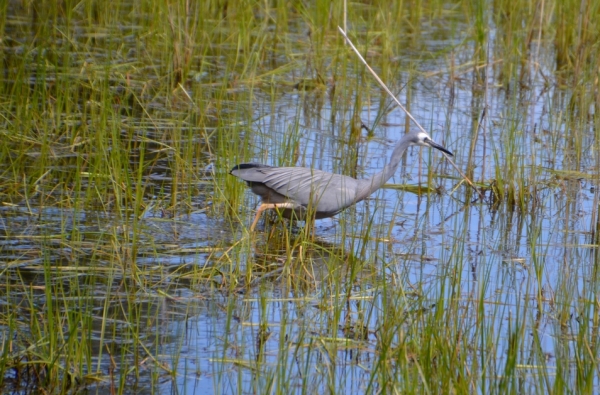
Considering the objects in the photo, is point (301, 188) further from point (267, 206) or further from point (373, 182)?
point (373, 182)

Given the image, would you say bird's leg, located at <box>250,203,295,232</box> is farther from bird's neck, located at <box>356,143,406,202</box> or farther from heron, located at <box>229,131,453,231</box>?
bird's neck, located at <box>356,143,406,202</box>

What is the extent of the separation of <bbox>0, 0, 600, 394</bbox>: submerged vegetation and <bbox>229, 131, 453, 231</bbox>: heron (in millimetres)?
148

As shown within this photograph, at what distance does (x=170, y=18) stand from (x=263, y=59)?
1.42 m

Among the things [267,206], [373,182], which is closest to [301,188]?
[267,206]

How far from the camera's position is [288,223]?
6574mm

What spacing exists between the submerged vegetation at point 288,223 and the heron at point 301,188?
0.15 meters

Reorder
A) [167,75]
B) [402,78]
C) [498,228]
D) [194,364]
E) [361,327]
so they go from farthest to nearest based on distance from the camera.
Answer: [402,78]
[167,75]
[498,228]
[361,327]
[194,364]

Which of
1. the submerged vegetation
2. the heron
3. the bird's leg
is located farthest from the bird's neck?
the bird's leg

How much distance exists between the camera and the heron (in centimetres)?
594

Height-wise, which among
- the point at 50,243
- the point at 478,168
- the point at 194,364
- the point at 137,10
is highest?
the point at 137,10

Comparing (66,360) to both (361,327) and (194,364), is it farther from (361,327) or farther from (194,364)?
(361,327)

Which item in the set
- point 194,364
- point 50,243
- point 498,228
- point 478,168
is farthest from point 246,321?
point 478,168

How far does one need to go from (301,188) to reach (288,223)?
1.83 feet

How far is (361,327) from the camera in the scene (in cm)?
438
